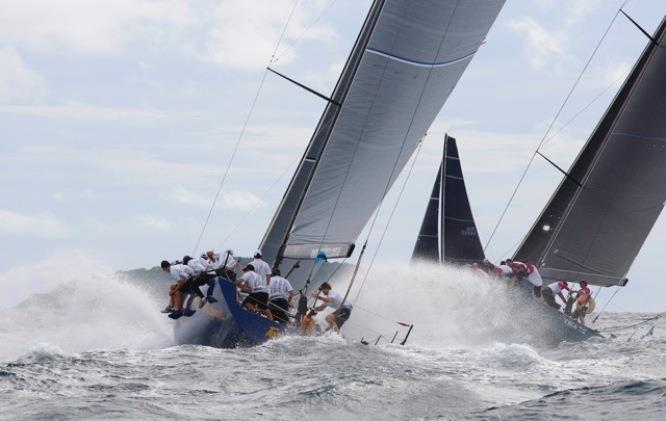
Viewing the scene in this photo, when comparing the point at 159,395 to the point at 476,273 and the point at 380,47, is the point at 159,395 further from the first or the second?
the point at 476,273

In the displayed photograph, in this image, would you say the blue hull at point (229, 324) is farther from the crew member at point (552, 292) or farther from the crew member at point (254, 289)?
the crew member at point (552, 292)

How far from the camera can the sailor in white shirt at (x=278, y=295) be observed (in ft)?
49.4

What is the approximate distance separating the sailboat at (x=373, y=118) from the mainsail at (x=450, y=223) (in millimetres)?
8741

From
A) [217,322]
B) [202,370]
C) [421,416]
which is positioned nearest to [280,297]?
[217,322]

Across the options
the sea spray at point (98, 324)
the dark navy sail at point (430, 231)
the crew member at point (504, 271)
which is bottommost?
the sea spray at point (98, 324)

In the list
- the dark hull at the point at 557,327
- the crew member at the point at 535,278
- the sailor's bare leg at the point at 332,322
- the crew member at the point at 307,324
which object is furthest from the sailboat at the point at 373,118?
the crew member at the point at 535,278

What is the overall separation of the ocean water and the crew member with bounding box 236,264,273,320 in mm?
685

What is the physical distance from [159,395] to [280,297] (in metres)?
4.26

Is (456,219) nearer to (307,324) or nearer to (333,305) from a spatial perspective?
(333,305)

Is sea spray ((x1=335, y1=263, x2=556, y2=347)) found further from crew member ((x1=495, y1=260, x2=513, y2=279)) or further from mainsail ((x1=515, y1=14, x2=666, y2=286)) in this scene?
mainsail ((x1=515, y1=14, x2=666, y2=286))

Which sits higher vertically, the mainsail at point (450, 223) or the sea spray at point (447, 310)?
the mainsail at point (450, 223)

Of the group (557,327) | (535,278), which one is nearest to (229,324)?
(557,327)

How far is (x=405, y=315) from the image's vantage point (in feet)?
67.8

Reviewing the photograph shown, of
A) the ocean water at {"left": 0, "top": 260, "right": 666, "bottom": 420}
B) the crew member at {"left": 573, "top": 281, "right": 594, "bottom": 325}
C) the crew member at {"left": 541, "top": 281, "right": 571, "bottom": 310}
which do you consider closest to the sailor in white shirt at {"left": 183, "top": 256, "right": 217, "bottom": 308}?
the ocean water at {"left": 0, "top": 260, "right": 666, "bottom": 420}
